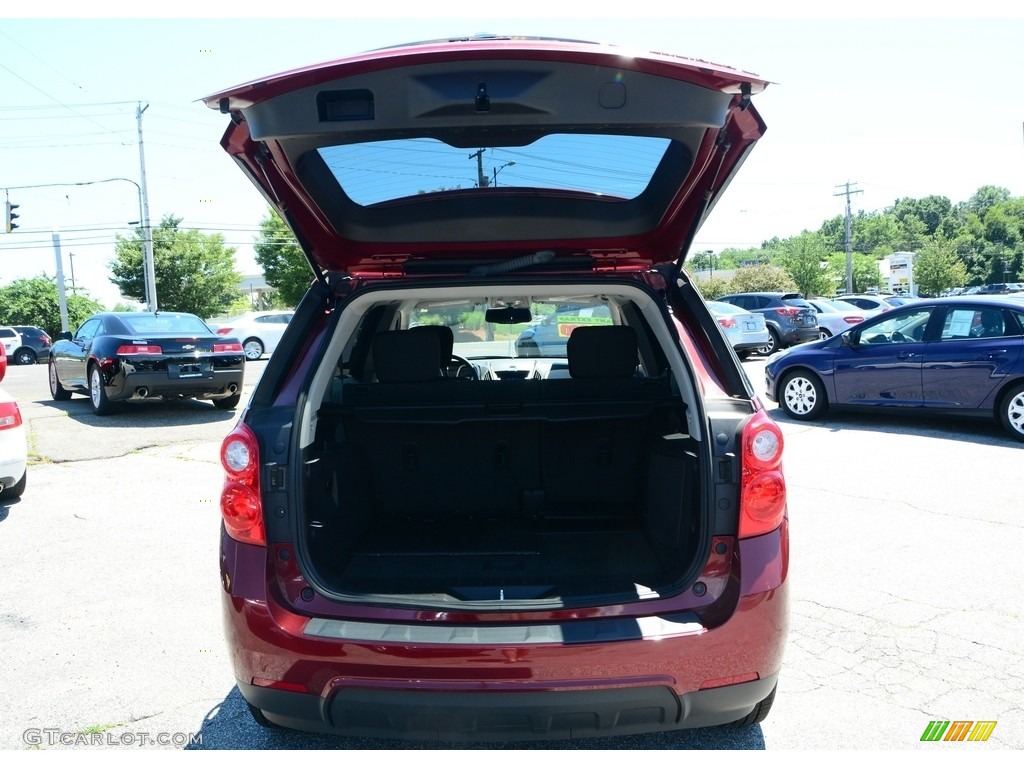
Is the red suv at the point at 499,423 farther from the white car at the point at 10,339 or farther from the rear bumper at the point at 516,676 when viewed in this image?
the white car at the point at 10,339

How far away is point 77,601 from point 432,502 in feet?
6.78

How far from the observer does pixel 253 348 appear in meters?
22.8

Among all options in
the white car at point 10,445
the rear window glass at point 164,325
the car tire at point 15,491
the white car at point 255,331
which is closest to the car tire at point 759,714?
the white car at point 10,445

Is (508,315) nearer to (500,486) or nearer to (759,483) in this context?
(500,486)

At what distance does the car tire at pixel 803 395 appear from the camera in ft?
31.3

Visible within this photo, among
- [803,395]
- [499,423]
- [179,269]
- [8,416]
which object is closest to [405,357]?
[499,423]

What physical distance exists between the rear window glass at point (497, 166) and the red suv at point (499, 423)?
11 mm

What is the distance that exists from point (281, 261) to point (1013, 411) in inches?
1792

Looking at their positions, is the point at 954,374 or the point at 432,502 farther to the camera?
the point at 954,374

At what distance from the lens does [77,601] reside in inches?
163

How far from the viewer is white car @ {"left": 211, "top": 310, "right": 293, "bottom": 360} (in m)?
22.7

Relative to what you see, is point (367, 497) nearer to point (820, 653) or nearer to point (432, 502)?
point (432, 502)

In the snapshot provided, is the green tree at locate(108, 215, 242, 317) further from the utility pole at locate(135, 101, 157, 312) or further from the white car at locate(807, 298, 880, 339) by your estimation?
the white car at locate(807, 298, 880, 339)

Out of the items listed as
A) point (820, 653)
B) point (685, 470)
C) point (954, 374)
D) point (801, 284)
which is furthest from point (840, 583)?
point (801, 284)
